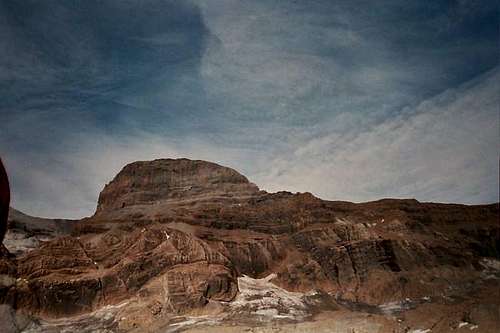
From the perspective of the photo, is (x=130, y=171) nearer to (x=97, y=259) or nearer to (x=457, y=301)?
(x=97, y=259)

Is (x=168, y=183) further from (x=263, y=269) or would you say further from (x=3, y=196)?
(x=3, y=196)

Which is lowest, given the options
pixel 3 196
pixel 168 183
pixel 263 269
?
pixel 3 196

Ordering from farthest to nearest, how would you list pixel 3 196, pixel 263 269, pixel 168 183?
pixel 168 183 → pixel 263 269 → pixel 3 196

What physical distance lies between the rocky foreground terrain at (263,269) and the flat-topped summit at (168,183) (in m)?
5.41

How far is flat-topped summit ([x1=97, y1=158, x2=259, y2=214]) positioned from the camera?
119500mm

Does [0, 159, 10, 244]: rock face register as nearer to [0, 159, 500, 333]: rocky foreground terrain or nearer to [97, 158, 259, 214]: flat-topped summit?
[0, 159, 500, 333]: rocky foreground terrain

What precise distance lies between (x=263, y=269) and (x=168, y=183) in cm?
5389

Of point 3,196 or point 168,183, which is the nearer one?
point 3,196

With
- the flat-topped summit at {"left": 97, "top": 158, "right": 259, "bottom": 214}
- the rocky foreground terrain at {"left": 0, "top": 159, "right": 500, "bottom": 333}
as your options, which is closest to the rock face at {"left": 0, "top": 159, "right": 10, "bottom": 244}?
the rocky foreground terrain at {"left": 0, "top": 159, "right": 500, "bottom": 333}

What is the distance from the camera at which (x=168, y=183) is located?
409 feet

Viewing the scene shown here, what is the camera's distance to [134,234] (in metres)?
81.6

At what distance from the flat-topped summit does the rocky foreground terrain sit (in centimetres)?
541

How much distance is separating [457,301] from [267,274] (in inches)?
1230

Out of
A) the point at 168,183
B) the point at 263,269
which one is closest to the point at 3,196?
the point at 263,269
